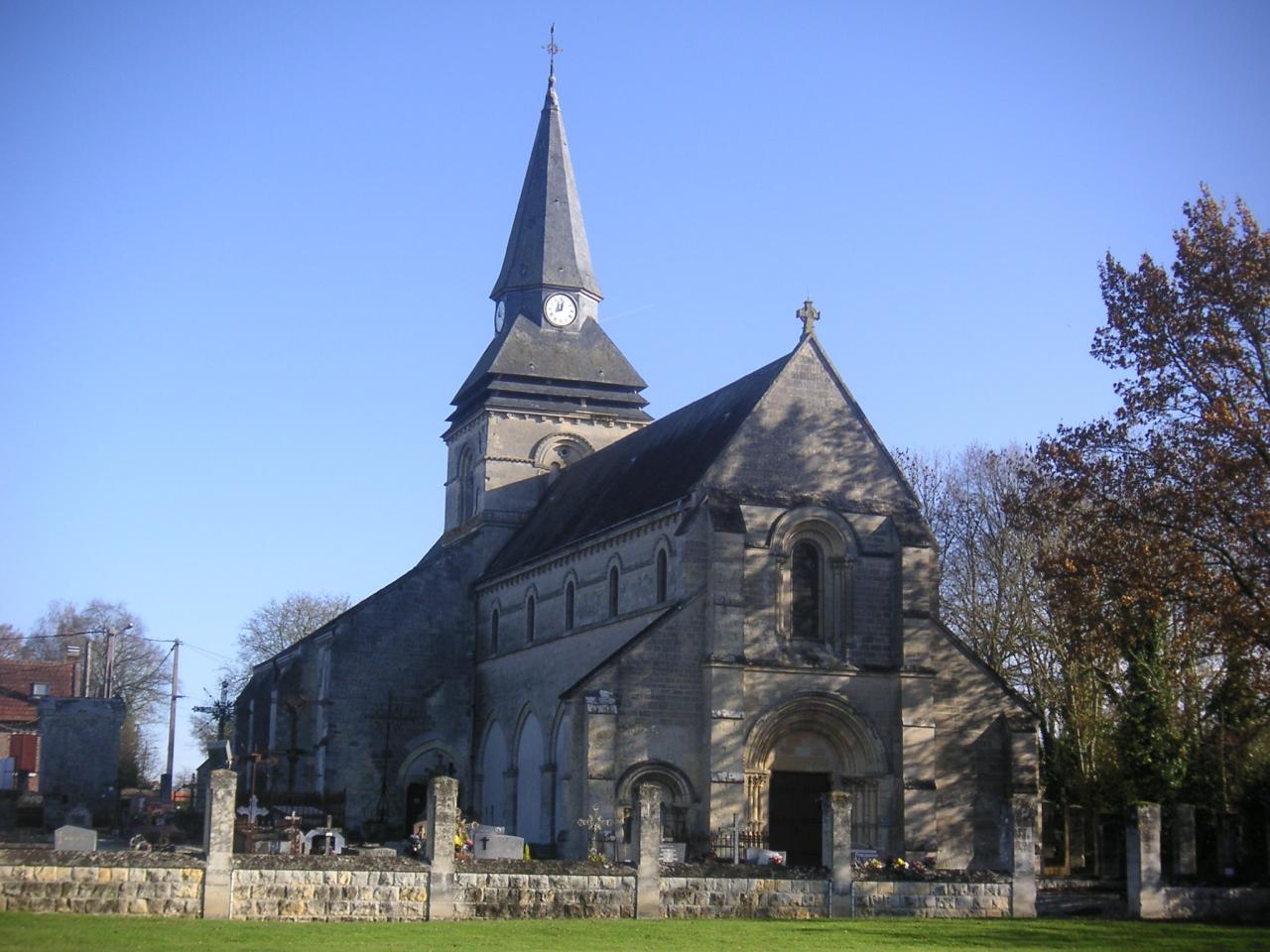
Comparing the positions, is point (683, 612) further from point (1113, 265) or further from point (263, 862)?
point (263, 862)

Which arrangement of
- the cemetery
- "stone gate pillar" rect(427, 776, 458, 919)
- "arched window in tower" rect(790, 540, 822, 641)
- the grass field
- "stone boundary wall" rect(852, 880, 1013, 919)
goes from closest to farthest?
the grass field, the cemetery, "stone gate pillar" rect(427, 776, 458, 919), "stone boundary wall" rect(852, 880, 1013, 919), "arched window in tower" rect(790, 540, 822, 641)

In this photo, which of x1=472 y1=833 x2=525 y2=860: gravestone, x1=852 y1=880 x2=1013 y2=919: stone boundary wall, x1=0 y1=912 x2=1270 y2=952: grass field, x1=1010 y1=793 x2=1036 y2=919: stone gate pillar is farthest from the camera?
x1=472 y1=833 x2=525 y2=860: gravestone

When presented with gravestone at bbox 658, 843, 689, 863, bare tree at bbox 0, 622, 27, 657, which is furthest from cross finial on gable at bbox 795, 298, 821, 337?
bare tree at bbox 0, 622, 27, 657

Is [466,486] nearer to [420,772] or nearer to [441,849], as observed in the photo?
[420,772]

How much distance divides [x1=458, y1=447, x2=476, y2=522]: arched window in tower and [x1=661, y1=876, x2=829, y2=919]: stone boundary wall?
89.7 ft

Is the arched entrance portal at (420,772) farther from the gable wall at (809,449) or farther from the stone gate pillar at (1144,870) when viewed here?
the stone gate pillar at (1144,870)

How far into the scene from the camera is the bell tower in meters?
50.3

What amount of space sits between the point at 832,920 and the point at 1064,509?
9.71 m

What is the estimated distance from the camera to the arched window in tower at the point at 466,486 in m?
51.7

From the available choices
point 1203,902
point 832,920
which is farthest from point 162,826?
point 1203,902

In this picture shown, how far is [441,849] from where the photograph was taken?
23.6 metres

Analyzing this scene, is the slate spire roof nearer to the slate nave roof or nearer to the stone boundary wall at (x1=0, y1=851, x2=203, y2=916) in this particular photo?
the slate nave roof

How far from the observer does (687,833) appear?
110 ft

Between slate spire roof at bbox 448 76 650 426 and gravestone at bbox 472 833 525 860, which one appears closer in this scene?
gravestone at bbox 472 833 525 860
